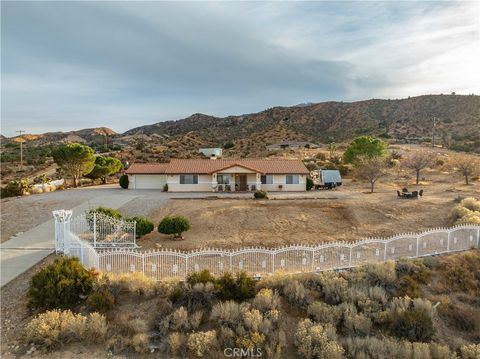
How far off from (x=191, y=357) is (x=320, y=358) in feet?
10.9

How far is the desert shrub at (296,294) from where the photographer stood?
473 inches

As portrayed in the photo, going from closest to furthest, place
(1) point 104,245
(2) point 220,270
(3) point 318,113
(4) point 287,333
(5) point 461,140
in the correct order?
(4) point 287,333 < (2) point 220,270 < (1) point 104,245 < (5) point 461,140 < (3) point 318,113

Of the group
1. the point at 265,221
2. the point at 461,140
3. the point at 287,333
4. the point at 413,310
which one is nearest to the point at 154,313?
the point at 287,333

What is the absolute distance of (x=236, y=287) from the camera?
478 inches

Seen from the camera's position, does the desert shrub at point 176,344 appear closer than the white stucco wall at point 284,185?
Yes

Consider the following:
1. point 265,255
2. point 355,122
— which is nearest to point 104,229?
point 265,255

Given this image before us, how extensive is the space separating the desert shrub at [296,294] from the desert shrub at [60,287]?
6.27m

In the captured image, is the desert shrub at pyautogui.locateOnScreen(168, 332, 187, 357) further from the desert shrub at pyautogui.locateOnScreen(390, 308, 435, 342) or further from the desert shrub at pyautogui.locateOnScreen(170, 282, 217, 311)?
the desert shrub at pyautogui.locateOnScreen(390, 308, 435, 342)

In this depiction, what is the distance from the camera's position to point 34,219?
2262cm

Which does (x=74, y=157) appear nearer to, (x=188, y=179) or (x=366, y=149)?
(x=188, y=179)

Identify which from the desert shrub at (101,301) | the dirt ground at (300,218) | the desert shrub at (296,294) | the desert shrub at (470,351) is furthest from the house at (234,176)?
the desert shrub at (470,351)

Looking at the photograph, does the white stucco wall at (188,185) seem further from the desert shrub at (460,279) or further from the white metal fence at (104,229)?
the desert shrub at (460,279)

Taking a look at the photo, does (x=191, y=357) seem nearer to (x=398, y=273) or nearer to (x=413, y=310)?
(x=413, y=310)

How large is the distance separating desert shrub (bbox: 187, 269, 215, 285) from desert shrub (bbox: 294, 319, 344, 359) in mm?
3258
